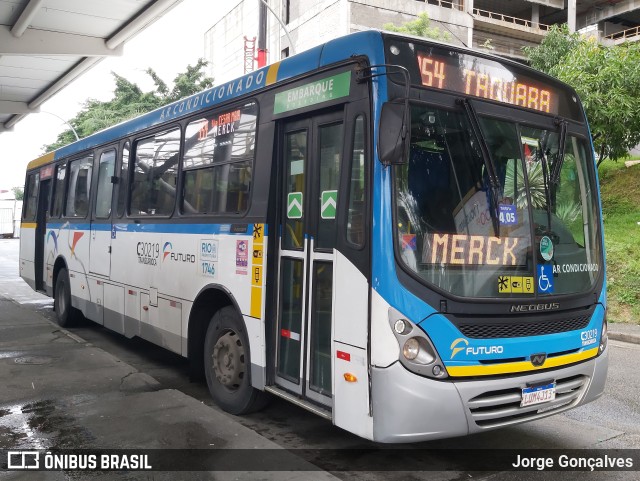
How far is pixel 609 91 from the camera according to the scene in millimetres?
16656

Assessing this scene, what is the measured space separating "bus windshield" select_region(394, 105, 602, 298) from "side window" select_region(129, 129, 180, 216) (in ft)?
11.8

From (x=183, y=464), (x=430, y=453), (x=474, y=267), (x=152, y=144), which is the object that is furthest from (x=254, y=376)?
(x=152, y=144)

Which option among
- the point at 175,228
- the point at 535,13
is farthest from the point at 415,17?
the point at 175,228

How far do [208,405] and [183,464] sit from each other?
1672 mm

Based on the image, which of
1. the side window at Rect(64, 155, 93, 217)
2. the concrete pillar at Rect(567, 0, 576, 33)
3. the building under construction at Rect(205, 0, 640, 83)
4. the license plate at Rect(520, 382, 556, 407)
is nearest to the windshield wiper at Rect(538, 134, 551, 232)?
the license plate at Rect(520, 382, 556, 407)

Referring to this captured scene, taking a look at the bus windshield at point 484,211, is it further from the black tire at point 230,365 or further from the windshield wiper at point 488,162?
the black tire at point 230,365

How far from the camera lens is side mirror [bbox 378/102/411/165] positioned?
3928mm

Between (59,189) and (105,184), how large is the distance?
274cm

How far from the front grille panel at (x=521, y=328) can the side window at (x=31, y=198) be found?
10.9m

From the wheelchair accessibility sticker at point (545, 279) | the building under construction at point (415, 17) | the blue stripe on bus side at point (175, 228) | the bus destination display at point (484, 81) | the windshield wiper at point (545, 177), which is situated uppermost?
the building under construction at point (415, 17)

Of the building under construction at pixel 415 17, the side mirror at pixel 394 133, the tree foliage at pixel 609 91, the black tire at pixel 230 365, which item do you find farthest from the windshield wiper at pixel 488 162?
the building under construction at pixel 415 17

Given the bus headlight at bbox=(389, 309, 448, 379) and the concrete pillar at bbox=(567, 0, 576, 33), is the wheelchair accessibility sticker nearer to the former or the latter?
the bus headlight at bbox=(389, 309, 448, 379)

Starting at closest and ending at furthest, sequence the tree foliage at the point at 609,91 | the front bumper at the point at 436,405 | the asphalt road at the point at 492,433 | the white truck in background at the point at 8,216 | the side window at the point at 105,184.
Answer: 1. the front bumper at the point at 436,405
2. the asphalt road at the point at 492,433
3. the side window at the point at 105,184
4. the tree foliage at the point at 609,91
5. the white truck in background at the point at 8,216

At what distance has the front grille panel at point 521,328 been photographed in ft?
13.5
